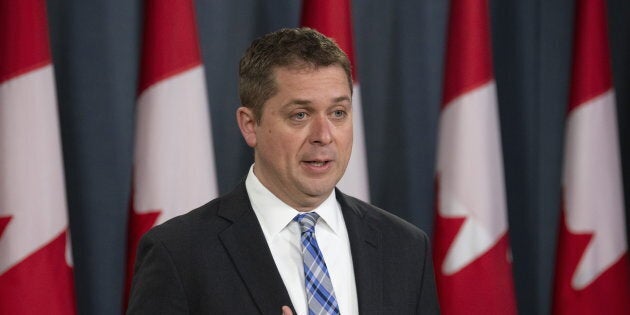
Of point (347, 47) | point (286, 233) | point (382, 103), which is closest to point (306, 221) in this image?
point (286, 233)

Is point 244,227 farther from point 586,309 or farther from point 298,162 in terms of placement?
point 586,309

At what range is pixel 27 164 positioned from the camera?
8.39ft

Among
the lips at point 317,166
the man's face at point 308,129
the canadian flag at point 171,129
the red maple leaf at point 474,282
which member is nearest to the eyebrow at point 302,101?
the man's face at point 308,129

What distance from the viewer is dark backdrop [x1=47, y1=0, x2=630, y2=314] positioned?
2854 mm

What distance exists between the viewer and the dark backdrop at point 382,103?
2.85m

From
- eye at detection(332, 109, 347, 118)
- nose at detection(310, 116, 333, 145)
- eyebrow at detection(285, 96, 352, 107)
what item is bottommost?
nose at detection(310, 116, 333, 145)

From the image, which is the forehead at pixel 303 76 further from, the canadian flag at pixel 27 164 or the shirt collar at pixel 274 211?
the canadian flag at pixel 27 164

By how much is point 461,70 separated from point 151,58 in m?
1.01

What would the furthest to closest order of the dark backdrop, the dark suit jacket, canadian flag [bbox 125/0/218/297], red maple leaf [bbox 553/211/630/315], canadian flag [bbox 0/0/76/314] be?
1. red maple leaf [bbox 553/211/630/315]
2. the dark backdrop
3. canadian flag [bbox 125/0/218/297]
4. canadian flag [bbox 0/0/76/314]
5. the dark suit jacket

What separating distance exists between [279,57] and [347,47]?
50.8 inches

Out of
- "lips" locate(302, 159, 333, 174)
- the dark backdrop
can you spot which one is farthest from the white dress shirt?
the dark backdrop

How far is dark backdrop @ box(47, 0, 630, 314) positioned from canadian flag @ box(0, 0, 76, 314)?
25 cm

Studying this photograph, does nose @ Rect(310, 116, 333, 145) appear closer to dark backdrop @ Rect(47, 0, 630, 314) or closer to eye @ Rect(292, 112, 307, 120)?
eye @ Rect(292, 112, 307, 120)

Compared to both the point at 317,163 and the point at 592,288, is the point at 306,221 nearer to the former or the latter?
the point at 317,163
